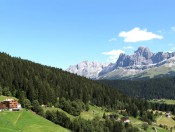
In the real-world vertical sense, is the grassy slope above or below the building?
below

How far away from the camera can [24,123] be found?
149500 millimetres

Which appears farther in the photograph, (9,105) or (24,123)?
(9,105)

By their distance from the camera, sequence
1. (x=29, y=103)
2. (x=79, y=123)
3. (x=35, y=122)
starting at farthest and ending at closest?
(x=29, y=103)
(x=79, y=123)
(x=35, y=122)

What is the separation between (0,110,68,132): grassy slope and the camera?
13906 cm

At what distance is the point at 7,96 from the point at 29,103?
15.2 m

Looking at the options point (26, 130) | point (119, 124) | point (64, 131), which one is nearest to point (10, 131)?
point (26, 130)

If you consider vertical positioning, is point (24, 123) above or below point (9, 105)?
below

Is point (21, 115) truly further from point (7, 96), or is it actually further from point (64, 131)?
point (7, 96)

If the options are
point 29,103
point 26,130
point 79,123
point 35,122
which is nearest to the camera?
point 26,130

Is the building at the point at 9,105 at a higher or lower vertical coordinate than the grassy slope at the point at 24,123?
higher

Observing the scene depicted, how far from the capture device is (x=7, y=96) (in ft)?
632

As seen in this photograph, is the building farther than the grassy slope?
Yes

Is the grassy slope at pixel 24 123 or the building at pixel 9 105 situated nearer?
the grassy slope at pixel 24 123

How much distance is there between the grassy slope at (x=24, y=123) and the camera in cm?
13906
